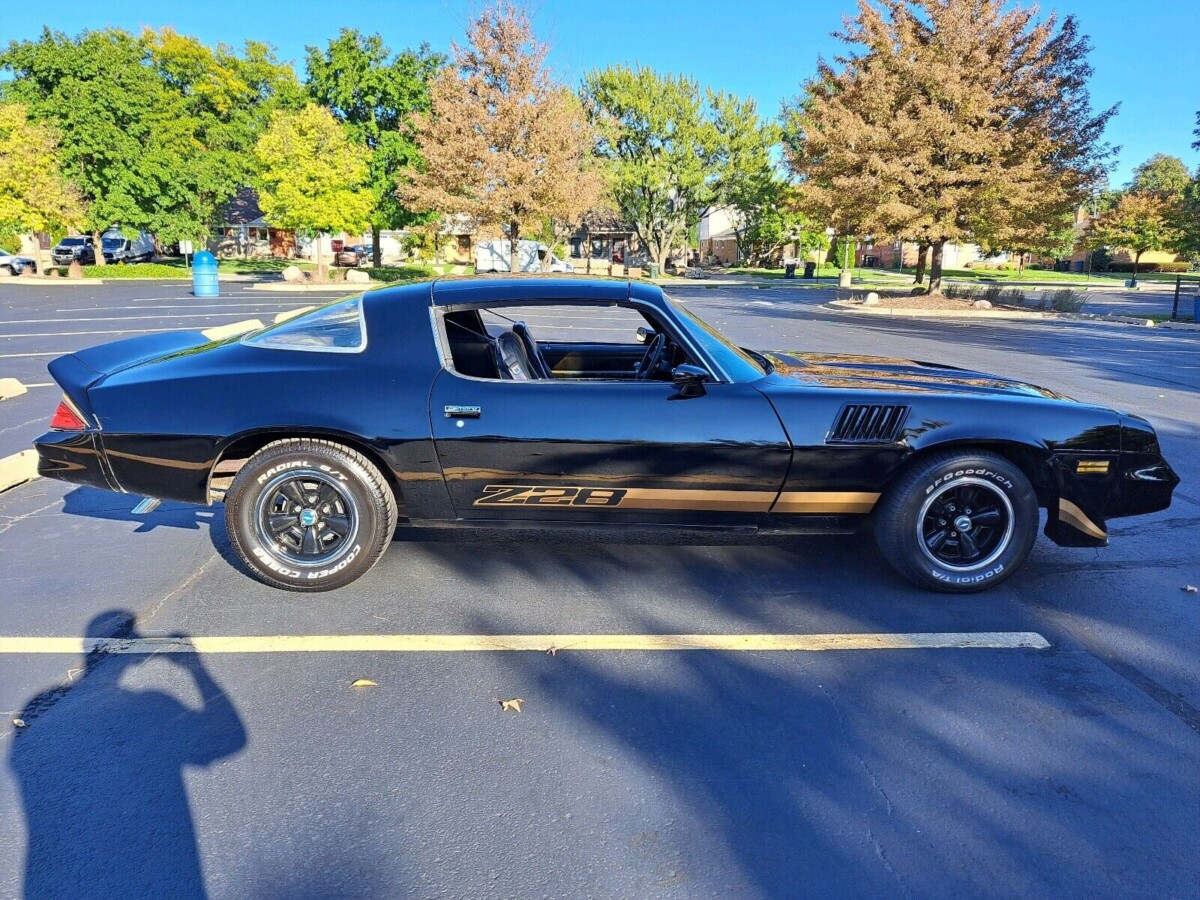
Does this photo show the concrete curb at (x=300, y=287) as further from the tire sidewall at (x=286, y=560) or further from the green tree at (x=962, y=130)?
the tire sidewall at (x=286, y=560)

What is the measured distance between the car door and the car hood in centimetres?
54

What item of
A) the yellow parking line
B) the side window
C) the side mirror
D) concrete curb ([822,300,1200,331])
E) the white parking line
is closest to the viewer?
the yellow parking line

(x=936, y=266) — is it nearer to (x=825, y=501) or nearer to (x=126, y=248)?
(x=825, y=501)

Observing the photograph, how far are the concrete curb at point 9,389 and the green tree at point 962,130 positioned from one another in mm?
21892

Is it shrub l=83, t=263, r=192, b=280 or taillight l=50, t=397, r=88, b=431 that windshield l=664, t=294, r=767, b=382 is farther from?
shrub l=83, t=263, r=192, b=280

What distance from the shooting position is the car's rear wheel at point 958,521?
3.66 m

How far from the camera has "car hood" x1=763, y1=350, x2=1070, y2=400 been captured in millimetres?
3852

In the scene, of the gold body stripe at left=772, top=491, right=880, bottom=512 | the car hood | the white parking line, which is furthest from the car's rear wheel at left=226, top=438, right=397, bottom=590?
the white parking line

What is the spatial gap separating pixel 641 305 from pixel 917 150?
23540mm

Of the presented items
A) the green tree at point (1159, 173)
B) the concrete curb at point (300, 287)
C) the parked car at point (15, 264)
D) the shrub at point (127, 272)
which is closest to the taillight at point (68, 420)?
the concrete curb at point (300, 287)

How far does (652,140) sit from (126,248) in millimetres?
30783

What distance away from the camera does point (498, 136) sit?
29.7 metres

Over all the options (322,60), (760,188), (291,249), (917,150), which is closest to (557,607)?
(917,150)

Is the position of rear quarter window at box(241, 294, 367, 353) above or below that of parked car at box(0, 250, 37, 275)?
below
